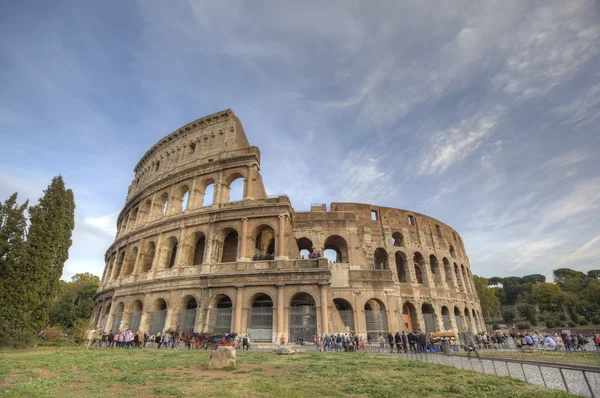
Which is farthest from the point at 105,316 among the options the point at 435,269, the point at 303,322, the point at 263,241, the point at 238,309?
the point at 435,269

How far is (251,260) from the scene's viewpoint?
19.4m

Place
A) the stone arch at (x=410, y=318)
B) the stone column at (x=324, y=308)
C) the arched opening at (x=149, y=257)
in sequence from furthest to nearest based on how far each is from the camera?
the stone arch at (x=410, y=318) < the arched opening at (x=149, y=257) < the stone column at (x=324, y=308)

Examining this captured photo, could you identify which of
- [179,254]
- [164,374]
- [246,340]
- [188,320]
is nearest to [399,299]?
[246,340]

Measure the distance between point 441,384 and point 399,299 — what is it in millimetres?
18620

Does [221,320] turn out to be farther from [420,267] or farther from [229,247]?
[420,267]

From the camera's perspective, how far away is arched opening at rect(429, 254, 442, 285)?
28.5 metres

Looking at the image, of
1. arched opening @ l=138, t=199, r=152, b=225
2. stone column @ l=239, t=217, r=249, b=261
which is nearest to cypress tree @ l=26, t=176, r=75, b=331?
arched opening @ l=138, t=199, r=152, b=225

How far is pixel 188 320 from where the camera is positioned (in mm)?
19188

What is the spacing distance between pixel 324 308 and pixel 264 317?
13.0 ft

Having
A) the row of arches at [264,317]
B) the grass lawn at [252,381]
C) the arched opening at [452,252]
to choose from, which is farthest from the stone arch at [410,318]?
the grass lawn at [252,381]

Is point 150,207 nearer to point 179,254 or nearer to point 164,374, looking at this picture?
point 179,254

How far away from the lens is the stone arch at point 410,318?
2504 cm

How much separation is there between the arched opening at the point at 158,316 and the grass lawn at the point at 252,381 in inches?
416

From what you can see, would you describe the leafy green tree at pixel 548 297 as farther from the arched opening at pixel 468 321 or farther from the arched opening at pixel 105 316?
the arched opening at pixel 105 316
